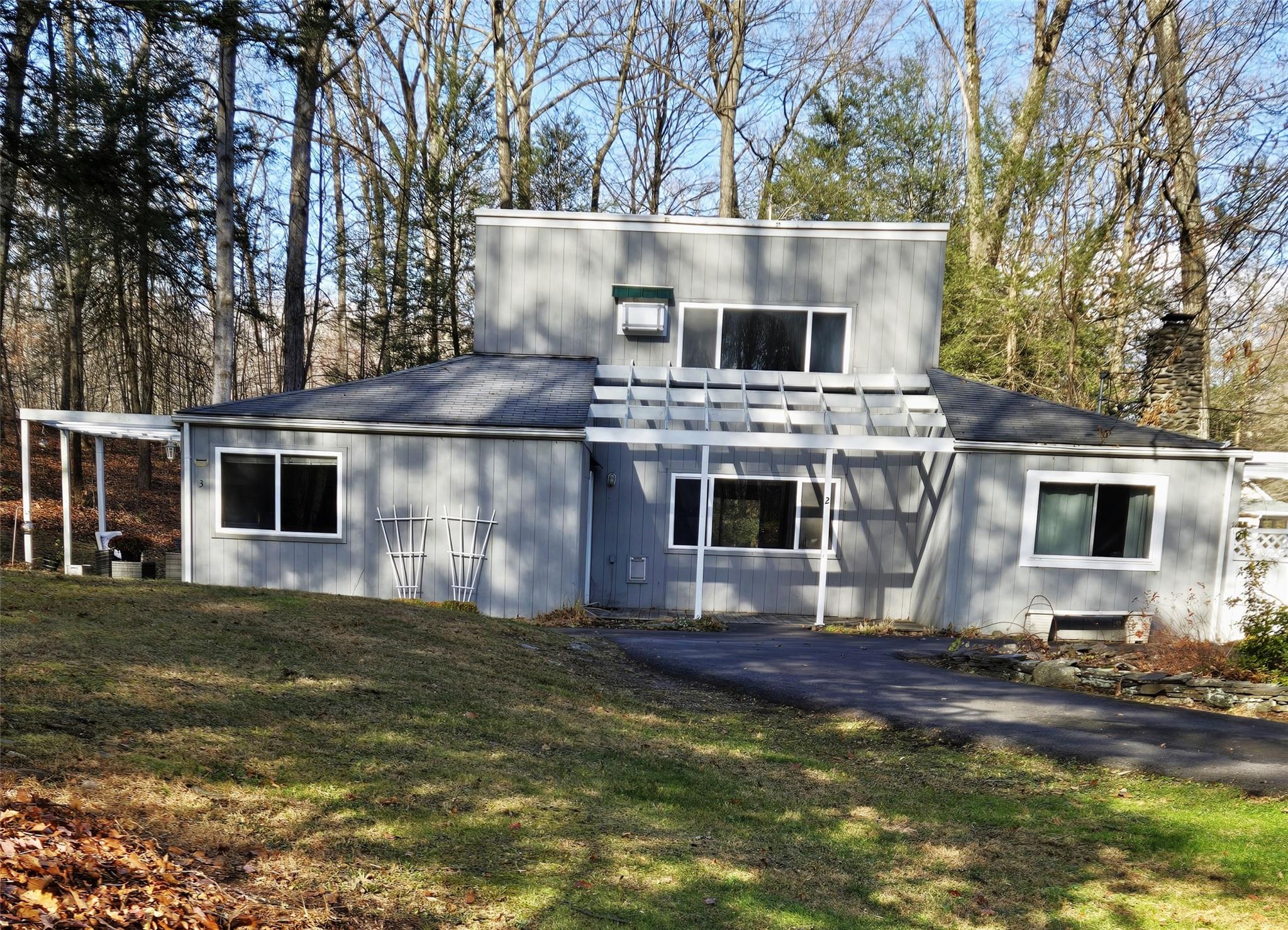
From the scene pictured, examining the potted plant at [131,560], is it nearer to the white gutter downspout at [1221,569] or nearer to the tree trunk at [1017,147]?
the white gutter downspout at [1221,569]

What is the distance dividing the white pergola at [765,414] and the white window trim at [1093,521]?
1458 mm

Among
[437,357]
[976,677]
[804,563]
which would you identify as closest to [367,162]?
[437,357]

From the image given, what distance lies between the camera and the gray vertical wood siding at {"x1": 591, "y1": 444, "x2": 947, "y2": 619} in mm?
13500

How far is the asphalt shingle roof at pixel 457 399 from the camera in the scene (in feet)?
38.5

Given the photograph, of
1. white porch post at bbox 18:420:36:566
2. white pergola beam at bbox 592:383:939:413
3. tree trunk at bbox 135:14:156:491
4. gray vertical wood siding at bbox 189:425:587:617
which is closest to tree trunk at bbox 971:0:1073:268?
white pergola beam at bbox 592:383:939:413

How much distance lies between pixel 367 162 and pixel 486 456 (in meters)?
18.6

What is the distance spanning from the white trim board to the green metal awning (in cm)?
103

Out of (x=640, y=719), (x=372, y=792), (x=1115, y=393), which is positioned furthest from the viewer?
(x=1115, y=393)

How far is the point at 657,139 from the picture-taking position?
27375 mm

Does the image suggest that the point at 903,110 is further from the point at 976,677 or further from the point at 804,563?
the point at 976,677

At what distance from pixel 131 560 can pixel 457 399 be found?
17.8 feet

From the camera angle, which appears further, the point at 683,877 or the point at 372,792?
the point at 372,792

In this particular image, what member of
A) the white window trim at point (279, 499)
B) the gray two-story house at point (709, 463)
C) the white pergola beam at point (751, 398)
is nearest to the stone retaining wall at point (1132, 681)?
the gray two-story house at point (709, 463)

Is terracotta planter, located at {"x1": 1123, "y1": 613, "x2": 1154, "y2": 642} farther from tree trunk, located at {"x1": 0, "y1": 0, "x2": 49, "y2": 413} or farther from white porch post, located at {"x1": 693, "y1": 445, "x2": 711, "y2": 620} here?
tree trunk, located at {"x1": 0, "y1": 0, "x2": 49, "y2": 413}
